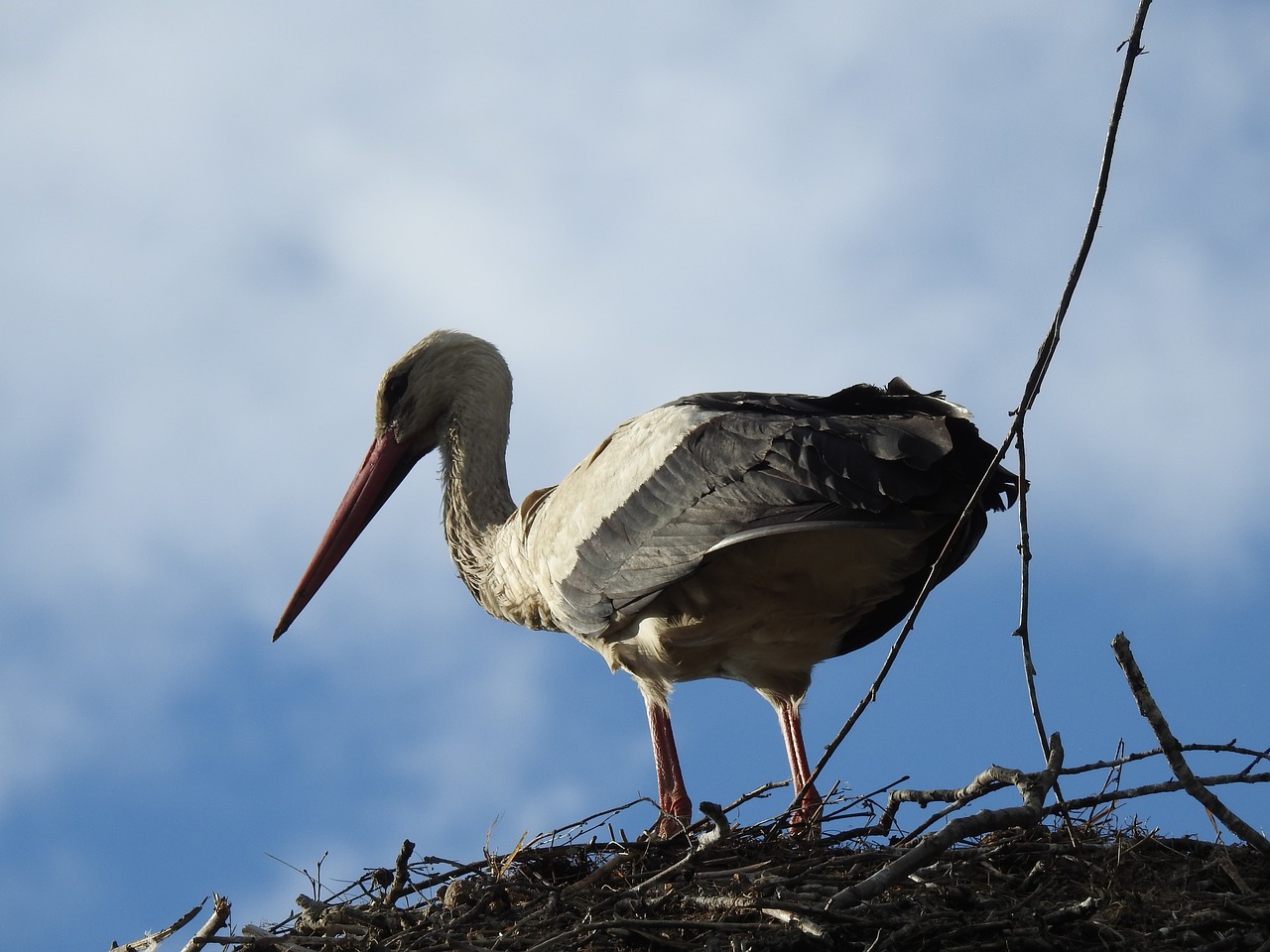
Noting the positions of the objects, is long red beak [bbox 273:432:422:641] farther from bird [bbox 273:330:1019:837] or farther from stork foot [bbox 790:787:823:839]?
stork foot [bbox 790:787:823:839]

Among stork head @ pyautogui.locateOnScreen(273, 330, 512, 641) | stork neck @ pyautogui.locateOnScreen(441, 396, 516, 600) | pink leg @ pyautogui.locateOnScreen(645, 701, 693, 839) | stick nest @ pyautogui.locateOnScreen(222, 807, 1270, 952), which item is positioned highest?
stork head @ pyautogui.locateOnScreen(273, 330, 512, 641)

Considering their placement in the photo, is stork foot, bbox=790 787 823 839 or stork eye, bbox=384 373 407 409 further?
stork eye, bbox=384 373 407 409

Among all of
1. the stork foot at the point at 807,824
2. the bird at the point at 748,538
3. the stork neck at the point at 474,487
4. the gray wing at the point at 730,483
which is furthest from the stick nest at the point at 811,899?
the stork neck at the point at 474,487

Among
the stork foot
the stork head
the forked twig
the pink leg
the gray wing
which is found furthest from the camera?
the stork head

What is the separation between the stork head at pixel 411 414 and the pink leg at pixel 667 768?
1882 mm

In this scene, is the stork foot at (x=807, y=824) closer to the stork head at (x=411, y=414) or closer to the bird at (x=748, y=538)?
the bird at (x=748, y=538)

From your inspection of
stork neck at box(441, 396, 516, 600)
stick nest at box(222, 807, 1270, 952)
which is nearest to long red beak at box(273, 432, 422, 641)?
stork neck at box(441, 396, 516, 600)

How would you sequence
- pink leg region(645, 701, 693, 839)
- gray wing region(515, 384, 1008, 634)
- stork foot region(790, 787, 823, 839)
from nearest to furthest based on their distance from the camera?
stork foot region(790, 787, 823, 839)
gray wing region(515, 384, 1008, 634)
pink leg region(645, 701, 693, 839)

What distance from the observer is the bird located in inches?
171

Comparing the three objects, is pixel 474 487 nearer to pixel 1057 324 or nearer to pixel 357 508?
pixel 357 508

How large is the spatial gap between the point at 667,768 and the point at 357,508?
236 cm

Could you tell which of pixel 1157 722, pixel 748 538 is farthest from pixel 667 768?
pixel 1157 722

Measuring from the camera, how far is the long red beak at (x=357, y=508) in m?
6.98

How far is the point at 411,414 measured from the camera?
6.87 m
